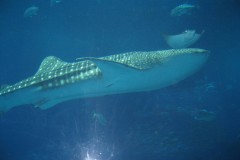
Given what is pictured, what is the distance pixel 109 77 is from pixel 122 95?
486 cm

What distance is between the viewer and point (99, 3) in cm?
1104

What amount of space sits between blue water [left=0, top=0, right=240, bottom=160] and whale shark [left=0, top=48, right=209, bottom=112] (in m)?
3.66

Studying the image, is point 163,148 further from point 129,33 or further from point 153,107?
point 129,33

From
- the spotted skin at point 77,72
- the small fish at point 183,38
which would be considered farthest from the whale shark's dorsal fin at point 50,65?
the small fish at point 183,38

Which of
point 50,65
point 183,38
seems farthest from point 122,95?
point 50,65

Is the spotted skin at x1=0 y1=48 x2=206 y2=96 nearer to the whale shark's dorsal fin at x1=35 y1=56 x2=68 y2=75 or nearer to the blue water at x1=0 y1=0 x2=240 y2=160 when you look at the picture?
the whale shark's dorsal fin at x1=35 y1=56 x2=68 y2=75

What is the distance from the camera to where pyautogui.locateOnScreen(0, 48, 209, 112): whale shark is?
4910 mm

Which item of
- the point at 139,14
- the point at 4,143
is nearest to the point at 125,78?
the point at 139,14

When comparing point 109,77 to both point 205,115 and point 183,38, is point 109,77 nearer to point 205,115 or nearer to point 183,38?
point 183,38

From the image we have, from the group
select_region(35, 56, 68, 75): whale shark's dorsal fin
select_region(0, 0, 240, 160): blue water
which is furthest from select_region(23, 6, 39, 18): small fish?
select_region(35, 56, 68, 75): whale shark's dorsal fin

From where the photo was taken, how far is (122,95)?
9.88 metres

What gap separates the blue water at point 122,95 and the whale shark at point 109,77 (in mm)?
3661

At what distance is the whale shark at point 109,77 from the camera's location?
4.91 m

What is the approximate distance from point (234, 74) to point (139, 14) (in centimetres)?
629
